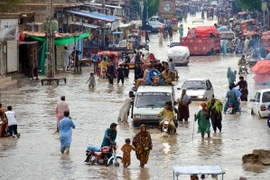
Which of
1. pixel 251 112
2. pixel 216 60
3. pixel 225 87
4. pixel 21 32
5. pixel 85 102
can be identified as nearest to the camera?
pixel 251 112

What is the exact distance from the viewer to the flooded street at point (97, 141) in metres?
22.7

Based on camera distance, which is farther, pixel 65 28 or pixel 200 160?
pixel 65 28

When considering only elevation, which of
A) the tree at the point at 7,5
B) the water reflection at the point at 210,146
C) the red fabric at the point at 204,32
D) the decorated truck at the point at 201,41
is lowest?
the water reflection at the point at 210,146

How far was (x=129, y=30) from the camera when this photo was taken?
7938cm

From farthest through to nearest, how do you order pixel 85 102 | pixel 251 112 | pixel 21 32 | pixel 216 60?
pixel 216 60 < pixel 21 32 < pixel 85 102 < pixel 251 112

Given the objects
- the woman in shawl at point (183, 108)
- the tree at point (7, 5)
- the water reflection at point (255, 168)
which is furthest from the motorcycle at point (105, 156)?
the tree at point (7, 5)

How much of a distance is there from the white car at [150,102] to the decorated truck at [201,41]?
108 feet

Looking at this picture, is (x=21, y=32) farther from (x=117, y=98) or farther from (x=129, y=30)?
(x=129, y=30)

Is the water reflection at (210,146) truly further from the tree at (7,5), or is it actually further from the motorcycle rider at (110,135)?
the tree at (7,5)

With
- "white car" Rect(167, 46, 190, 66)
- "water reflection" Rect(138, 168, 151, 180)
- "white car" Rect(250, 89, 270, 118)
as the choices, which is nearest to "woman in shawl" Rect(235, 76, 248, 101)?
"white car" Rect(250, 89, 270, 118)

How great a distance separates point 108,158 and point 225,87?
21.3 m

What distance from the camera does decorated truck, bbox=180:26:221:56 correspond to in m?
65.1

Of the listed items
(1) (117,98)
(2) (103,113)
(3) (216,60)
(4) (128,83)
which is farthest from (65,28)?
(2) (103,113)

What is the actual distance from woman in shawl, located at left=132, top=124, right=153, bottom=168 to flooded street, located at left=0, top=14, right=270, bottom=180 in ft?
0.78
